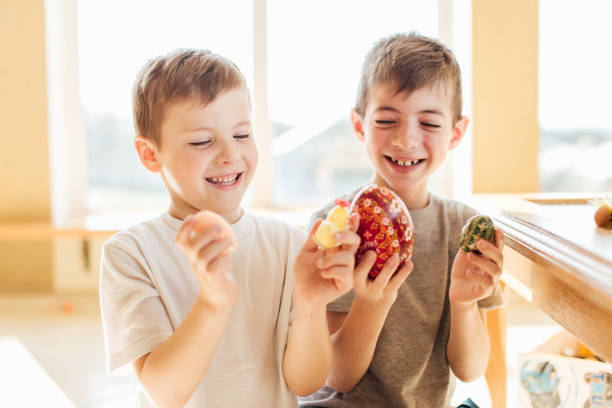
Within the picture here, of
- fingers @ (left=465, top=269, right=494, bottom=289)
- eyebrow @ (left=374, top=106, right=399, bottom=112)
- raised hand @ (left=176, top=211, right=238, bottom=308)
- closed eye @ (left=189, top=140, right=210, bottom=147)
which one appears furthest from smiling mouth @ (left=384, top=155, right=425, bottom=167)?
raised hand @ (left=176, top=211, right=238, bottom=308)

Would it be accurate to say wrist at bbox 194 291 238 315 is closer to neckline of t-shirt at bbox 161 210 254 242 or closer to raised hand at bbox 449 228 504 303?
neckline of t-shirt at bbox 161 210 254 242

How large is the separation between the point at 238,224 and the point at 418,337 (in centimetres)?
52

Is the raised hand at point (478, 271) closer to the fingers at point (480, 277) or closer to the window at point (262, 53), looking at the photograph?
the fingers at point (480, 277)

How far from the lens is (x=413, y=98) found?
1.32 metres

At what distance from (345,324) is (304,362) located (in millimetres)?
157

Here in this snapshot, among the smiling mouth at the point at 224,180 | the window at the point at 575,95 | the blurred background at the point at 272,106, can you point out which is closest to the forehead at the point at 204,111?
the smiling mouth at the point at 224,180

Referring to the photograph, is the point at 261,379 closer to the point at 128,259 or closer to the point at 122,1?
the point at 128,259

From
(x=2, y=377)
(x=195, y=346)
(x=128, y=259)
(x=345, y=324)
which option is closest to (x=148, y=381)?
(x=195, y=346)

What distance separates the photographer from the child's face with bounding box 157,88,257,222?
3.62 ft

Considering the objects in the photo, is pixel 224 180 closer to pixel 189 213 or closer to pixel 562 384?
pixel 189 213

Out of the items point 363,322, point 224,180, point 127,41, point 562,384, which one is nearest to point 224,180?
point 224,180

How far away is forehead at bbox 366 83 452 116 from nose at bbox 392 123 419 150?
0.05 metres

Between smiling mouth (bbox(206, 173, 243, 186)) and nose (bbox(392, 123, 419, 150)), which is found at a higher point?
nose (bbox(392, 123, 419, 150))

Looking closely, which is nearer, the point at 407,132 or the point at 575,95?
the point at 407,132
